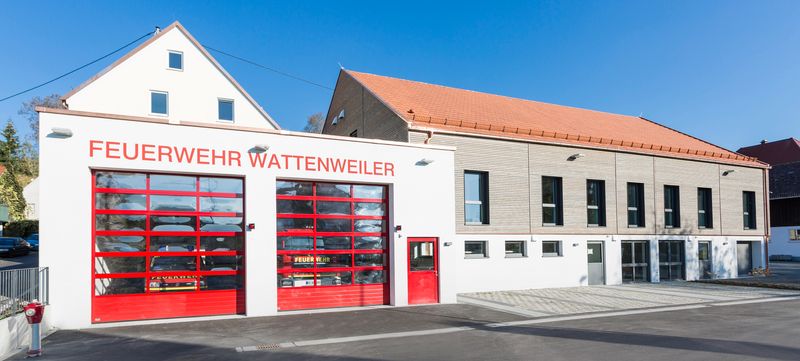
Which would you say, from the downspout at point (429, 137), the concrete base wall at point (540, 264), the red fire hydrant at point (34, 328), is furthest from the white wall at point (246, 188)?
the red fire hydrant at point (34, 328)

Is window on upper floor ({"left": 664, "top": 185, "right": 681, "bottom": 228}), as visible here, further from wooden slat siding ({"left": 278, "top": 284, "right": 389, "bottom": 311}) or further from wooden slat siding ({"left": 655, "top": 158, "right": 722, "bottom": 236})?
wooden slat siding ({"left": 278, "top": 284, "right": 389, "bottom": 311})

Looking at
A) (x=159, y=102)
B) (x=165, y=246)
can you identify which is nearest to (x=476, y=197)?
(x=165, y=246)

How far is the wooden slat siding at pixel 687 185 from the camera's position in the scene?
2350cm

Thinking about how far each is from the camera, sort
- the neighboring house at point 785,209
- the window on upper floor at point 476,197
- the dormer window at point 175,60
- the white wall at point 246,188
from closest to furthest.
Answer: the white wall at point 246,188 → the window on upper floor at point 476,197 → the dormer window at point 175,60 → the neighboring house at point 785,209

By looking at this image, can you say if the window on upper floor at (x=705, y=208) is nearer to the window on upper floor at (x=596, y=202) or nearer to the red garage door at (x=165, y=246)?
the window on upper floor at (x=596, y=202)

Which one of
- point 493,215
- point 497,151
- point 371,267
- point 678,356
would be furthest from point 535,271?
point 678,356

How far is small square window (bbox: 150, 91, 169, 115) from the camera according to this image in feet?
75.9

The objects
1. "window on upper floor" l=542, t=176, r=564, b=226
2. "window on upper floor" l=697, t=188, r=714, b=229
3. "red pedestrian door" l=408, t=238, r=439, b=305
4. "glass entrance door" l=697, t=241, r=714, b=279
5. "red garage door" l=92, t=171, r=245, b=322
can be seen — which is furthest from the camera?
"window on upper floor" l=697, t=188, r=714, b=229

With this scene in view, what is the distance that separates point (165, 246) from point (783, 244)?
164 feet

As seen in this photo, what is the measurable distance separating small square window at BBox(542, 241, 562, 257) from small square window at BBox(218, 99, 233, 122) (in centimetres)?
1544

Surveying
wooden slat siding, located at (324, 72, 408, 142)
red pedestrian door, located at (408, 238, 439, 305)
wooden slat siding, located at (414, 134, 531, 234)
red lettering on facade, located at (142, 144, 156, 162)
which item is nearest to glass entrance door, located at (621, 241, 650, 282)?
wooden slat siding, located at (414, 134, 531, 234)

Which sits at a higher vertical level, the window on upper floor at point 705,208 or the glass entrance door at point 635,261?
the window on upper floor at point 705,208

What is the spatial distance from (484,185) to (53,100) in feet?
123

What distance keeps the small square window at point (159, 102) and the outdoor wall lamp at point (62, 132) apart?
12.5 meters
